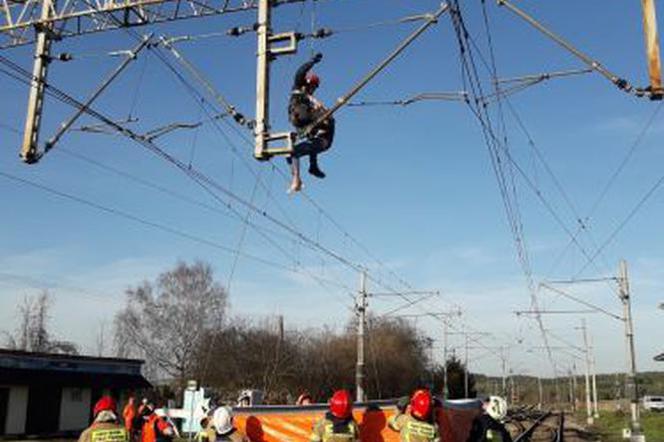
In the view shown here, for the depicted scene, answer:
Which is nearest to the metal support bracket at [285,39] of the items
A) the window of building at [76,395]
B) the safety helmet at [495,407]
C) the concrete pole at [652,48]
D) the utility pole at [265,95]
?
the utility pole at [265,95]

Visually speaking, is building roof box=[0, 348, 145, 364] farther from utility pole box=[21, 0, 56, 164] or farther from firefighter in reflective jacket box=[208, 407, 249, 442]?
firefighter in reflective jacket box=[208, 407, 249, 442]

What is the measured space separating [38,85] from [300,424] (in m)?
6.18

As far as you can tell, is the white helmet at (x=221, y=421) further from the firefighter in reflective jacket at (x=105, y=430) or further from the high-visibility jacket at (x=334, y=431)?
the firefighter in reflective jacket at (x=105, y=430)

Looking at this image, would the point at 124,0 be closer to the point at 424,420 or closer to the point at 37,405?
the point at 424,420

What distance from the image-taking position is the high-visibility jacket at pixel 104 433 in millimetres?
8281

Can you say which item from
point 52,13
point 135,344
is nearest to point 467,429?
point 52,13

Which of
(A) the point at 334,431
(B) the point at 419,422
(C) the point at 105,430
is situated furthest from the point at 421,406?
(C) the point at 105,430

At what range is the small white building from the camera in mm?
42500

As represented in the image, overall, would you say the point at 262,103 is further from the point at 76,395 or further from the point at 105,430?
the point at 76,395

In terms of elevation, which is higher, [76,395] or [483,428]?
[76,395]

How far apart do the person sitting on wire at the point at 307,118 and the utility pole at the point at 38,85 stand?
417 centimetres

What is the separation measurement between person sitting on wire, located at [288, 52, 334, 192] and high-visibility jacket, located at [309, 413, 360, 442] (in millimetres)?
3034

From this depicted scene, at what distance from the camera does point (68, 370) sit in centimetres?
4716

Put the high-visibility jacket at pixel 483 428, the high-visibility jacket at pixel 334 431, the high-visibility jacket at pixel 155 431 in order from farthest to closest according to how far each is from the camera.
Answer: the high-visibility jacket at pixel 155 431 < the high-visibility jacket at pixel 483 428 < the high-visibility jacket at pixel 334 431
